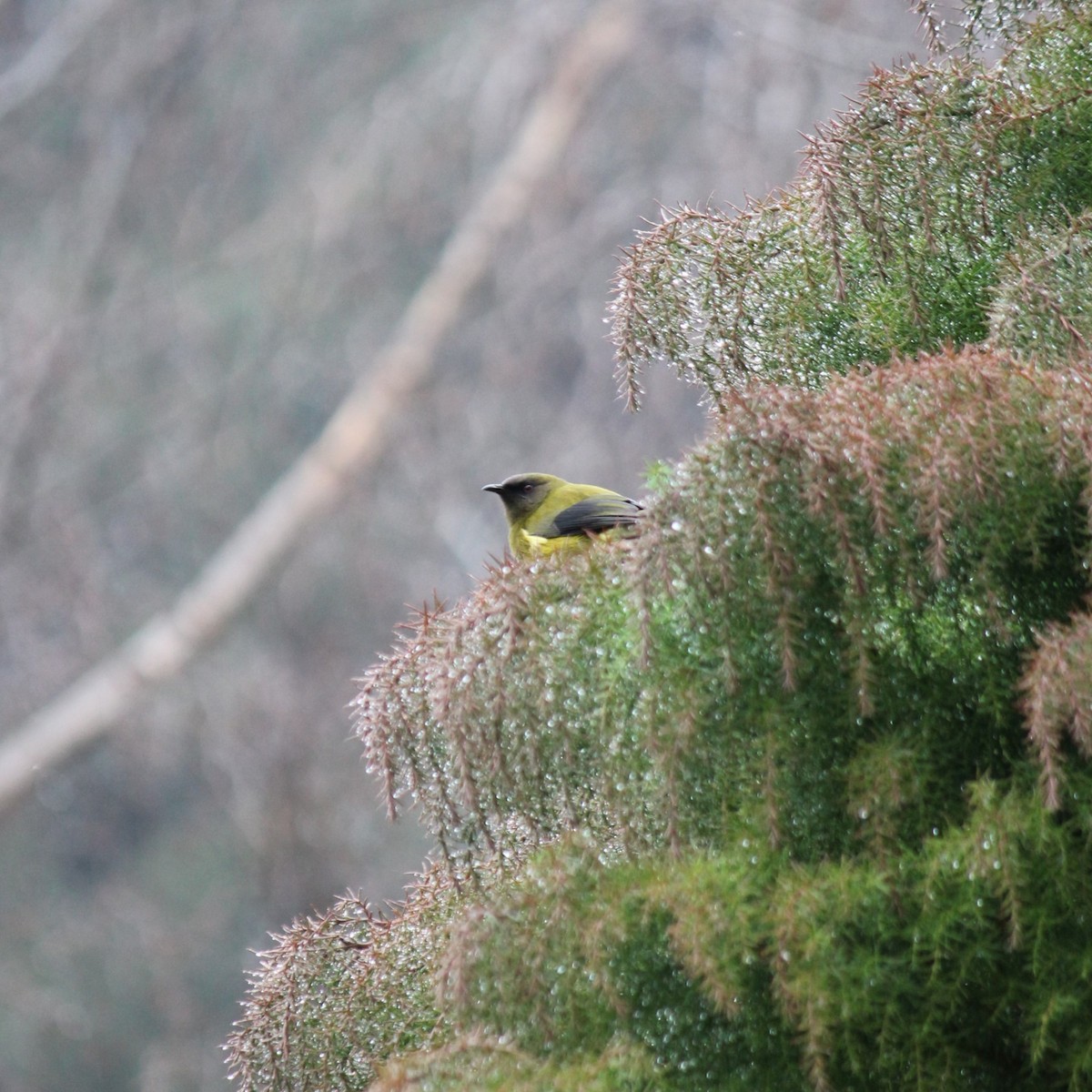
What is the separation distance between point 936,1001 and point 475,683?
0.61m

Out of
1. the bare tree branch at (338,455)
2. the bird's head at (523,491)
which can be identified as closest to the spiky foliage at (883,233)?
the bird's head at (523,491)

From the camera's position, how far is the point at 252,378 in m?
9.25

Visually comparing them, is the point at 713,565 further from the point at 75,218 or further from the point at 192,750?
the point at 75,218

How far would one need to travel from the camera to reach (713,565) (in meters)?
1.58

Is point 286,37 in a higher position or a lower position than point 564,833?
higher

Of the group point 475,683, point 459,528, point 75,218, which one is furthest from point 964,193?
point 75,218

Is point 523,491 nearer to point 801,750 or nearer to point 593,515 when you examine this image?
point 593,515

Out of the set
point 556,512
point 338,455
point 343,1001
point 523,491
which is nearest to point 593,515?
point 556,512

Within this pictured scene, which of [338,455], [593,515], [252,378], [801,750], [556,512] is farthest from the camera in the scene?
[252,378]

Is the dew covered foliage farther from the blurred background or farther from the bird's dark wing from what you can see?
the blurred background

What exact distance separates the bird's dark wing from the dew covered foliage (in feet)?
2.24

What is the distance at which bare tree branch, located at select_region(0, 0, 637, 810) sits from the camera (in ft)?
26.3

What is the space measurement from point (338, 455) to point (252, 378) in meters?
1.13

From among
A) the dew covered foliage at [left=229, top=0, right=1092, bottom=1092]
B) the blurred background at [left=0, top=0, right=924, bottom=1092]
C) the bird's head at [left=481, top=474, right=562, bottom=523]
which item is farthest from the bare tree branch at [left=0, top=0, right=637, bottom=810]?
the dew covered foliage at [left=229, top=0, right=1092, bottom=1092]
